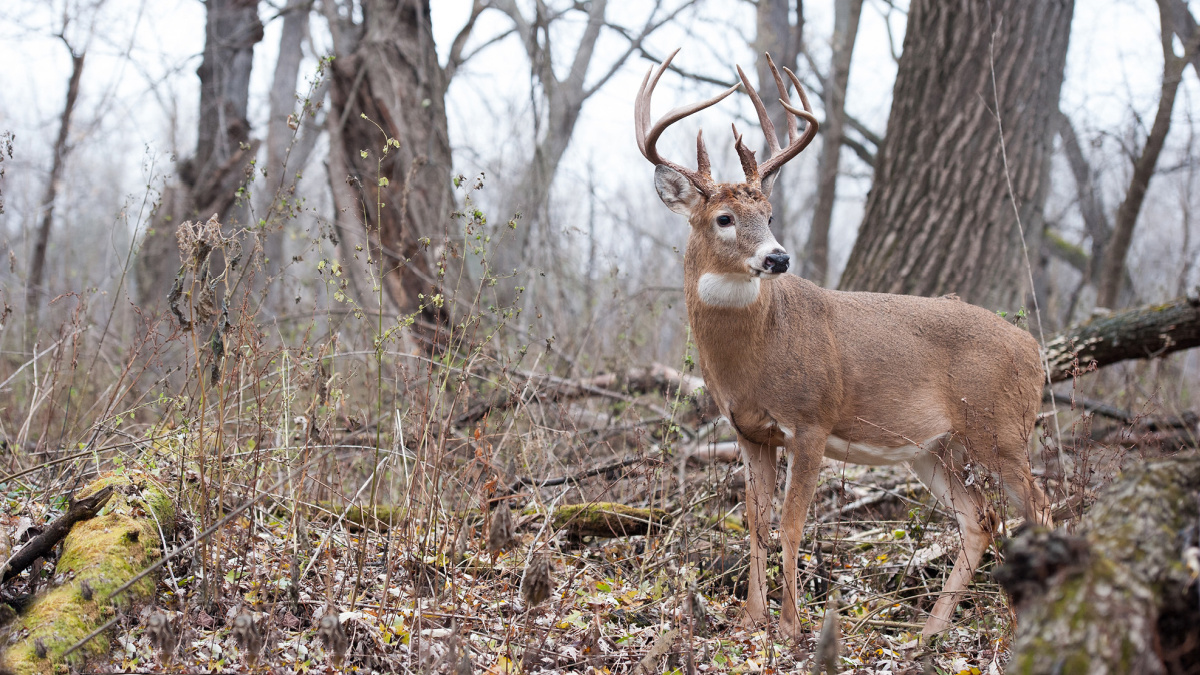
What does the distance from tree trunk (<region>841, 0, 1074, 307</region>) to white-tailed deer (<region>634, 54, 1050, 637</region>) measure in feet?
8.19

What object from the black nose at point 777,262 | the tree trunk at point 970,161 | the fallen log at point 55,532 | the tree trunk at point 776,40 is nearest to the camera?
the fallen log at point 55,532

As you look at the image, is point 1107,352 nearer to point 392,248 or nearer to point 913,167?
point 913,167

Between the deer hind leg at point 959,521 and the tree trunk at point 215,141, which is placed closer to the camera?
the deer hind leg at point 959,521

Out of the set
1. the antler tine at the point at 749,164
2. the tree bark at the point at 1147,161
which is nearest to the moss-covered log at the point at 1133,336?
the antler tine at the point at 749,164

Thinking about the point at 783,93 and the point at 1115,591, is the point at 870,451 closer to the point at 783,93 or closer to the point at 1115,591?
the point at 783,93

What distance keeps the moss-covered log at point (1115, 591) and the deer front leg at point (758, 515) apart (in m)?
2.30

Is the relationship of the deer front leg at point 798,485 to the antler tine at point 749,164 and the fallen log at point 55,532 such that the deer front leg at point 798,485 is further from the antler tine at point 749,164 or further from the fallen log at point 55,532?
the fallen log at point 55,532

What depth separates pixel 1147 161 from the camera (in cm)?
1031

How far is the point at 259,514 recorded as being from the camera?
415 centimetres

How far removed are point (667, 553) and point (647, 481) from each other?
1.35 feet

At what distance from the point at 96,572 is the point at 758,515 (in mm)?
2921

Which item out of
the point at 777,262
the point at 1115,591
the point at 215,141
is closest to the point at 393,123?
the point at 215,141

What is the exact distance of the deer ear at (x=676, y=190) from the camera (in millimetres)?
4688

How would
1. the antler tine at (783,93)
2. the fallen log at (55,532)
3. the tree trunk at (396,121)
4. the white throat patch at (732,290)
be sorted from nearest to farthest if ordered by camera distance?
the fallen log at (55,532) → the white throat patch at (732,290) → the antler tine at (783,93) → the tree trunk at (396,121)
